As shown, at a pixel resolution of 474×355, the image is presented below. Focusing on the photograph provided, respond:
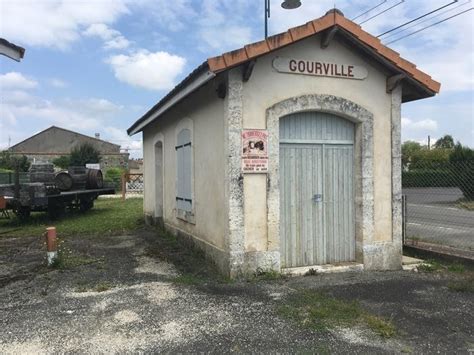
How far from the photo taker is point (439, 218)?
14.3 meters

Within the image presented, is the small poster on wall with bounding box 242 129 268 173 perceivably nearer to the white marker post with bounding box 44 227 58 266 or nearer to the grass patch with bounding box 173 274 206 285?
the grass patch with bounding box 173 274 206 285

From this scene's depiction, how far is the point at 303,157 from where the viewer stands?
23.6 ft

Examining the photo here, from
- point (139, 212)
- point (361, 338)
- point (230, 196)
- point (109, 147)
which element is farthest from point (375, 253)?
point (109, 147)

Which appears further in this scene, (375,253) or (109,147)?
(109,147)

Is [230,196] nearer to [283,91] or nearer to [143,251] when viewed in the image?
[283,91]

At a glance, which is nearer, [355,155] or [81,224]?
[355,155]

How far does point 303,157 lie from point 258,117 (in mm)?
1072

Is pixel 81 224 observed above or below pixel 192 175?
below

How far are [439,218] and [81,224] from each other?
37.2ft

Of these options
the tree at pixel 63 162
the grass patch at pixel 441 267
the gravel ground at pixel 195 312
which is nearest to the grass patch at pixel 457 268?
the grass patch at pixel 441 267

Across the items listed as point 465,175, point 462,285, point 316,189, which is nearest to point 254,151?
point 316,189

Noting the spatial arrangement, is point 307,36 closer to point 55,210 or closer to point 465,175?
point 465,175

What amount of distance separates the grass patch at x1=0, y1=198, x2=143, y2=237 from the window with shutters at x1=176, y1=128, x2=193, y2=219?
335cm

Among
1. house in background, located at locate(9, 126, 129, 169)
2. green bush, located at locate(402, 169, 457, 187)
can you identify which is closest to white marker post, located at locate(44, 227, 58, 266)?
green bush, located at locate(402, 169, 457, 187)
